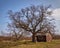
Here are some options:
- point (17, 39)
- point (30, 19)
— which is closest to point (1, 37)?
point (17, 39)

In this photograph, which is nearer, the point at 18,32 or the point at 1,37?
the point at 18,32

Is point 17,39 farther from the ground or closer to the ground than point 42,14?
closer to the ground

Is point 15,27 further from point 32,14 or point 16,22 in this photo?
point 32,14

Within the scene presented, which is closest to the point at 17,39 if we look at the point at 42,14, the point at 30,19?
the point at 30,19

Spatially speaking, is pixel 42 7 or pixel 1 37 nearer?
pixel 42 7

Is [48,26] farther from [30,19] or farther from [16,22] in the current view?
[16,22]

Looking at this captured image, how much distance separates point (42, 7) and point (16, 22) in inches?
410

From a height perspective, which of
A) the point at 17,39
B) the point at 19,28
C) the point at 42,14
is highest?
the point at 42,14

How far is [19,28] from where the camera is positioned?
5891cm

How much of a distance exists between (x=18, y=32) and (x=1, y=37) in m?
17.0

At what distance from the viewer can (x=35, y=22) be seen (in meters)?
58.2

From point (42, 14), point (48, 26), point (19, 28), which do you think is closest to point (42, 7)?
point (42, 14)

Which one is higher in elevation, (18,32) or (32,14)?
(32,14)

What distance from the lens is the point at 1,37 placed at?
74.1 metres
